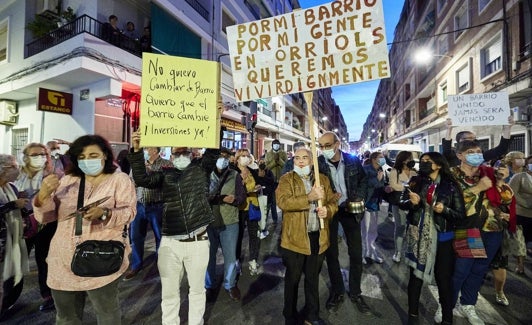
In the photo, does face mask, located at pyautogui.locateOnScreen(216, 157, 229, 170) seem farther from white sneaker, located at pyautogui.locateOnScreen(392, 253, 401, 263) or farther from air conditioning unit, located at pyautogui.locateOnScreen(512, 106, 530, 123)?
air conditioning unit, located at pyautogui.locateOnScreen(512, 106, 530, 123)

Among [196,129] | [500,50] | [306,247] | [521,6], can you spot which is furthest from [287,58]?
[500,50]

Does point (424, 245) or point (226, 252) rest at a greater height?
point (424, 245)

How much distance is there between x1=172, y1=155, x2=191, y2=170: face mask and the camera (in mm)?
2779

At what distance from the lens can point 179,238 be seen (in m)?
2.59

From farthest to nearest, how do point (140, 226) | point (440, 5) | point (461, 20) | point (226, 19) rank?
point (440, 5)
point (226, 19)
point (461, 20)
point (140, 226)

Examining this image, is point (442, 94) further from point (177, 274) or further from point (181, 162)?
point (177, 274)

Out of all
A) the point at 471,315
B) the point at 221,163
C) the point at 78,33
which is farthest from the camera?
the point at 78,33

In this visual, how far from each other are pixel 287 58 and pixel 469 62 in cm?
1568

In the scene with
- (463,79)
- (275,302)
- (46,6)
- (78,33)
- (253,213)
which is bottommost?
(275,302)

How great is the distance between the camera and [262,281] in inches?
164

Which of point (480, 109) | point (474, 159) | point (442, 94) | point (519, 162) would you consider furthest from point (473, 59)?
point (474, 159)

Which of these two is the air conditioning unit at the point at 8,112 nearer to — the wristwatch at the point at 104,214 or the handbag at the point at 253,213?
the handbag at the point at 253,213

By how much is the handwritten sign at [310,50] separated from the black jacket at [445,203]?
1237 millimetres

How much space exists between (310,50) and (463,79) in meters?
17.1
